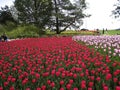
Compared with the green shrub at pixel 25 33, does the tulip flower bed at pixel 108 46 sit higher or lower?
higher

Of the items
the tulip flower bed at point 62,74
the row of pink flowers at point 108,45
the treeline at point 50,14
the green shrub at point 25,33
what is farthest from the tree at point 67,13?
the tulip flower bed at point 62,74

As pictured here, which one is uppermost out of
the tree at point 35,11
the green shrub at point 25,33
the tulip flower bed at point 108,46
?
the tree at point 35,11

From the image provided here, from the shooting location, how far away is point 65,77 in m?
8.19

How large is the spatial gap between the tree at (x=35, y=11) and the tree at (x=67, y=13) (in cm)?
151

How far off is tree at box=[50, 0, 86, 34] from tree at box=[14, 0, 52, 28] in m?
1.51

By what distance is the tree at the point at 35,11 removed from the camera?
5991cm

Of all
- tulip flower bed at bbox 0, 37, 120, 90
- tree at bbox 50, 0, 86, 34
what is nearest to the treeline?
tree at bbox 50, 0, 86, 34

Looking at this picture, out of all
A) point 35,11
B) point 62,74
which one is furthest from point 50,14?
point 62,74

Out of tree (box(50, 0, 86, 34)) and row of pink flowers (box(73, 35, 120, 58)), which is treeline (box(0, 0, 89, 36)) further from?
row of pink flowers (box(73, 35, 120, 58))

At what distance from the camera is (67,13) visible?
59500mm

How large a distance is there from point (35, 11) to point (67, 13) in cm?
664

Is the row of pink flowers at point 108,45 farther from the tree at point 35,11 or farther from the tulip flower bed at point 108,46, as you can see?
the tree at point 35,11

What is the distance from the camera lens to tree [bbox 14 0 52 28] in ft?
197

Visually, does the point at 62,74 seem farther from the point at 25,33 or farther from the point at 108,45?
the point at 25,33
